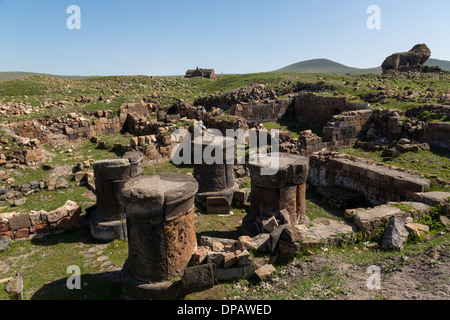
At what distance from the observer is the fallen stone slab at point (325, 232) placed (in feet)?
19.0

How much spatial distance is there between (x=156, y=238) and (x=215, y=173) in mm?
4826

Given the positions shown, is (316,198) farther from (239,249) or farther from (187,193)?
(187,193)

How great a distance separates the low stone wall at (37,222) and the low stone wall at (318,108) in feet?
50.4

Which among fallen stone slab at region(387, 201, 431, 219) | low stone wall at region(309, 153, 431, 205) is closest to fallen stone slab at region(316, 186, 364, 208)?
low stone wall at region(309, 153, 431, 205)

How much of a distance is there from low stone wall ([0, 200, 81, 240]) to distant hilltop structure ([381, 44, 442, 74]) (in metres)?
33.5

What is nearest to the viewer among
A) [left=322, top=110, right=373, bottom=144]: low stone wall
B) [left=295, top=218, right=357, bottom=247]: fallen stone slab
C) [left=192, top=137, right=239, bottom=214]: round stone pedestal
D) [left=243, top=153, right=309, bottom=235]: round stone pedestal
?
[left=295, top=218, right=357, bottom=247]: fallen stone slab

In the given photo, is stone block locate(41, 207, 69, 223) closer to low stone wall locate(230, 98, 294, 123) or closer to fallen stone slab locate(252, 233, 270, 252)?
fallen stone slab locate(252, 233, 270, 252)

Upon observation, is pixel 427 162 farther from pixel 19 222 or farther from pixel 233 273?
pixel 19 222

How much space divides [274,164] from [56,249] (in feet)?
19.0

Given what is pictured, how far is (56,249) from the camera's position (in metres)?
7.26

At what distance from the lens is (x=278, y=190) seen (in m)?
6.96

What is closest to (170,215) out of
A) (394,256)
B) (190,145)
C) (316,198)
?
(394,256)

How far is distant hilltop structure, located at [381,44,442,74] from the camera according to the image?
31564mm

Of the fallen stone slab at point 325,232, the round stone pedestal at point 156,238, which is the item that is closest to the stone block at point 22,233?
the round stone pedestal at point 156,238
